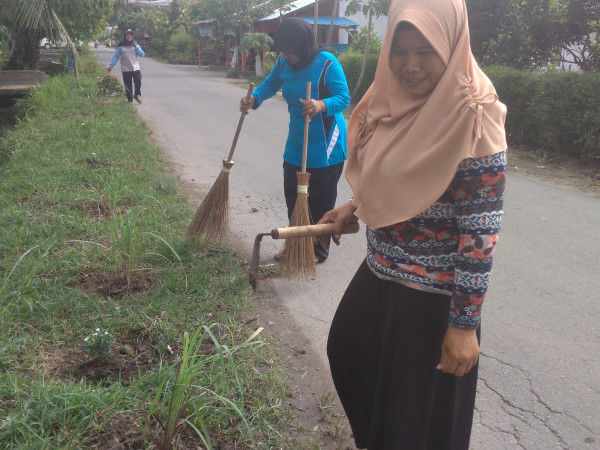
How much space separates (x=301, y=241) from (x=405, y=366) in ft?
6.42

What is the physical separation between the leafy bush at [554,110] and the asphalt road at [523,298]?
4.33ft

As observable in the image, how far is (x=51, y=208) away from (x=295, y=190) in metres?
2.20

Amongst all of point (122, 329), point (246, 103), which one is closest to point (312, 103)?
point (246, 103)

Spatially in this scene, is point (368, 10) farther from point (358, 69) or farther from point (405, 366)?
point (405, 366)

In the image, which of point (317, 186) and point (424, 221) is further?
point (317, 186)

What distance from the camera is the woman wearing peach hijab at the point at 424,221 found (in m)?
1.52

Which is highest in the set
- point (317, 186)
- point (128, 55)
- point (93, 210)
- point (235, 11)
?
point (235, 11)

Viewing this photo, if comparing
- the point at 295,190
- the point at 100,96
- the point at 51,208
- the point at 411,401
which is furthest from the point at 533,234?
the point at 100,96

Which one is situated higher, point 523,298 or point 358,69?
point 358,69

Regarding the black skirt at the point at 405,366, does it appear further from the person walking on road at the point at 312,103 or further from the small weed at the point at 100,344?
the person walking on road at the point at 312,103

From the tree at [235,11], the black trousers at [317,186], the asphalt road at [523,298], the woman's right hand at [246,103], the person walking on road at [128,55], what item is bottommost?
the asphalt road at [523,298]

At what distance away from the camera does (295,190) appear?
407 cm

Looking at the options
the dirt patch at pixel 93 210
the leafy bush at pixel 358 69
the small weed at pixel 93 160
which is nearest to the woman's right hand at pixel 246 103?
the dirt patch at pixel 93 210

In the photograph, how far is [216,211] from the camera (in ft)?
13.5
